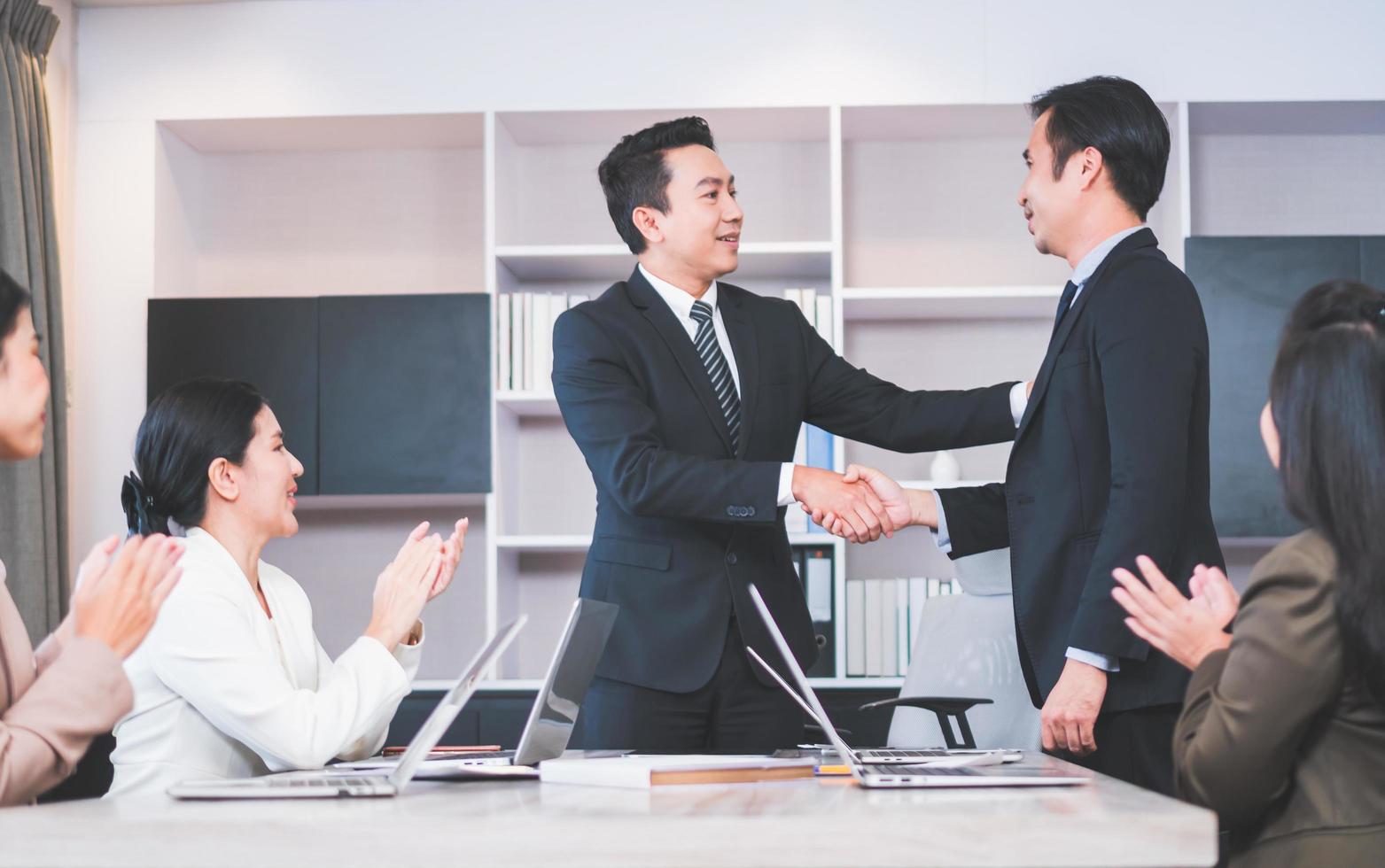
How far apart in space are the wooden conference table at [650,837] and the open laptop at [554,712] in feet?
1.20

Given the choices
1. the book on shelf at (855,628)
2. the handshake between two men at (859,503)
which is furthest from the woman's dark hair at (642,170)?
the book on shelf at (855,628)

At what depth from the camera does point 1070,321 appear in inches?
80.4

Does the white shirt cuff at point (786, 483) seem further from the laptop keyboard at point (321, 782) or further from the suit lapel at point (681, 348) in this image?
the laptop keyboard at point (321, 782)

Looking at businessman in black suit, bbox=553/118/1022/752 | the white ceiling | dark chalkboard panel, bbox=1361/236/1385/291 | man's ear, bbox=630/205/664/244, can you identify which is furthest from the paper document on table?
the white ceiling

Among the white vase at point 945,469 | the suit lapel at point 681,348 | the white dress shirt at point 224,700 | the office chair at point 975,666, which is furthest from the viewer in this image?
the white vase at point 945,469

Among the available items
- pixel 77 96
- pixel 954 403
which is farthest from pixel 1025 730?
pixel 77 96

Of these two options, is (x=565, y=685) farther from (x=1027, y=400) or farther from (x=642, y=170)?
(x=642, y=170)

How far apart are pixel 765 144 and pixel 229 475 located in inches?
110

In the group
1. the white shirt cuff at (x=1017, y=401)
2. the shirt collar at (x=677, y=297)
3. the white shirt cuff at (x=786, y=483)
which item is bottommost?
the white shirt cuff at (x=786, y=483)

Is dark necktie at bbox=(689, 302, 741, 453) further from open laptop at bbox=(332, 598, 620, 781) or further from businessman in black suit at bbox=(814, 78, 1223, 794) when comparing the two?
open laptop at bbox=(332, 598, 620, 781)

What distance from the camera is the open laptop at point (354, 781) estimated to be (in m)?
1.27

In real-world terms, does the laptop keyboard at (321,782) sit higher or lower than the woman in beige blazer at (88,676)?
lower

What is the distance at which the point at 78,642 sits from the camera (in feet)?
4.31

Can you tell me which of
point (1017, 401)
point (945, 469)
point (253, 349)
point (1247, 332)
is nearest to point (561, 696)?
point (1017, 401)
